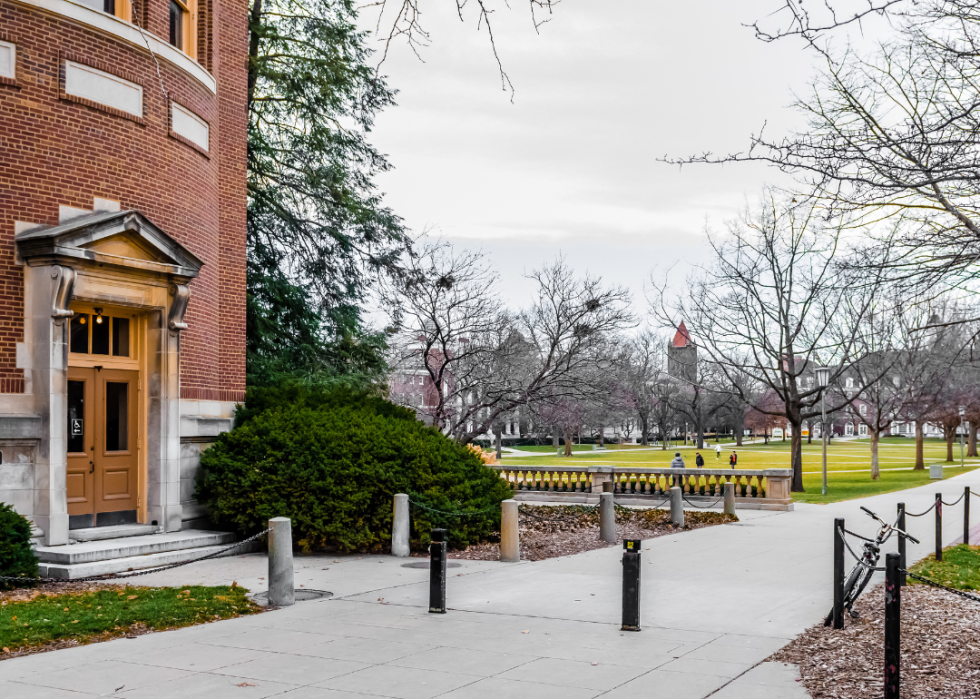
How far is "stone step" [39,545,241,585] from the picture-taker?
12.8 meters

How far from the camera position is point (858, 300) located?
114 ft

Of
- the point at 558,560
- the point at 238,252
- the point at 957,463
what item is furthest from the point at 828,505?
the point at 957,463

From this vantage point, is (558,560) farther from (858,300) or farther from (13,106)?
(858,300)

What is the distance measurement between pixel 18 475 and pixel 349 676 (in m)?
8.19

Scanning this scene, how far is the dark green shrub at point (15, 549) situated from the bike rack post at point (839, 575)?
31.2 feet

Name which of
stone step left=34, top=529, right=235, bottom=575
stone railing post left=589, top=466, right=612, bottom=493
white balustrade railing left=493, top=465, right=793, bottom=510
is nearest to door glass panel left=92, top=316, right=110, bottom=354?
stone step left=34, top=529, right=235, bottom=575

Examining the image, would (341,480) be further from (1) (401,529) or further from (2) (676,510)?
(2) (676,510)

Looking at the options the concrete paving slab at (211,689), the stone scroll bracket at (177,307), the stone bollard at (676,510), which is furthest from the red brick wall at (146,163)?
the stone bollard at (676,510)

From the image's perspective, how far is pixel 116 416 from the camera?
15516 mm

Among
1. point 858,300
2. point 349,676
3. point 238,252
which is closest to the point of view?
point 349,676

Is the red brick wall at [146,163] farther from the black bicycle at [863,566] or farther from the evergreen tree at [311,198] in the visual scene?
the black bicycle at [863,566]

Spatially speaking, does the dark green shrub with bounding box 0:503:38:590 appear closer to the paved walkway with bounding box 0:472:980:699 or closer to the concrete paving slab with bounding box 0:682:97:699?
the paved walkway with bounding box 0:472:980:699

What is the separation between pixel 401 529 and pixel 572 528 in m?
5.35

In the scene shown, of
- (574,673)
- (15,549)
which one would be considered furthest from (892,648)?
(15,549)
